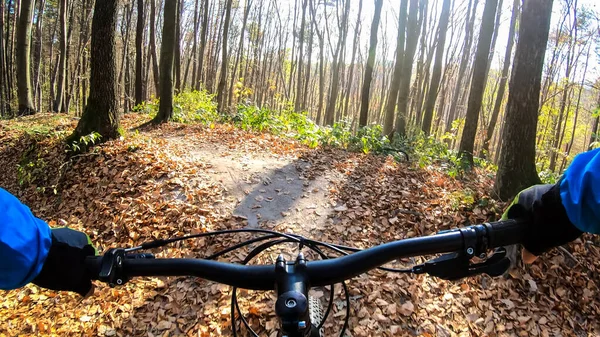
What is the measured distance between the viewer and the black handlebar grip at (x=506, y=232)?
1165mm

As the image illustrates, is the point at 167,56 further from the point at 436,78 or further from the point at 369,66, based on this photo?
the point at 436,78

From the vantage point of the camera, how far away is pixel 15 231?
3.04 feet

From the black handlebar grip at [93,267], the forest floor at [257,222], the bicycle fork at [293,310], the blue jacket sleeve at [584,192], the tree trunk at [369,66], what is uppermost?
the tree trunk at [369,66]

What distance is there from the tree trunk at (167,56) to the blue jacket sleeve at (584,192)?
10443 mm

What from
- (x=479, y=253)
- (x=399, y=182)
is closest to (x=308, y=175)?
(x=399, y=182)

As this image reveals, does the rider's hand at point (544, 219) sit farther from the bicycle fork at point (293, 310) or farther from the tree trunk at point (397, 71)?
the tree trunk at point (397, 71)

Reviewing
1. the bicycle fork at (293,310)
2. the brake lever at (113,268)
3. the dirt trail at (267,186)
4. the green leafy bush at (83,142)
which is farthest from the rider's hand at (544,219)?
the green leafy bush at (83,142)

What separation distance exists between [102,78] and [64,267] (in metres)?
6.77

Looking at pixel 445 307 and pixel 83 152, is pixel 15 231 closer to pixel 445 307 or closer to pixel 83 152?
pixel 445 307

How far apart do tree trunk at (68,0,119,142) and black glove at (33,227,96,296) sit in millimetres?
6560

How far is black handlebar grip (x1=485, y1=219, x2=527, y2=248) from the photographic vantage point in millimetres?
1165

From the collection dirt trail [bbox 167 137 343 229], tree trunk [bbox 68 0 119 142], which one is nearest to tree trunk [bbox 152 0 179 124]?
dirt trail [bbox 167 137 343 229]

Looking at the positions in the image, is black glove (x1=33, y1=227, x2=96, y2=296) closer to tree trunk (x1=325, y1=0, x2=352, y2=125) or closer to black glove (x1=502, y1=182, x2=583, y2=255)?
black glove (x1=502, y1=182, x2=583, y2=255)

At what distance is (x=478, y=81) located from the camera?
854 cm
